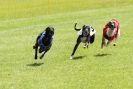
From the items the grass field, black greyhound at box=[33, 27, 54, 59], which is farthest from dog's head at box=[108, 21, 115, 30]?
black greyhound at box=[33, 27, 54, 59]

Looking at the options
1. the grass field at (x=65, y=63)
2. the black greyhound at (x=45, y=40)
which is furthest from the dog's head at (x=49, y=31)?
the grass field at (x=65, y=63)

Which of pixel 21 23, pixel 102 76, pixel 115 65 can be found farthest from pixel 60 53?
pixel 21 23

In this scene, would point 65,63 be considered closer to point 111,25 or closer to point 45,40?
point 45,40

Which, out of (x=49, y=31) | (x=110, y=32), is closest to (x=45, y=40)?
(x=49, y=31)

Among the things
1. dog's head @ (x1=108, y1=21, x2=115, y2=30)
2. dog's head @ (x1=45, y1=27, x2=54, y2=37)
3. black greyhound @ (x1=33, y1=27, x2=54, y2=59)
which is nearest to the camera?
dog's head @ (x1=45, y1=27, x2=54, y2=37)

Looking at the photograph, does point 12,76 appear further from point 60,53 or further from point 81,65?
point 60,53

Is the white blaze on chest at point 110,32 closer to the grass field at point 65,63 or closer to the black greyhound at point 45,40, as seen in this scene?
the grass field at point 65,63

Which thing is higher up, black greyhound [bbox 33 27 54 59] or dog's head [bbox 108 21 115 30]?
dog's head [bbox 108 21 115 30]

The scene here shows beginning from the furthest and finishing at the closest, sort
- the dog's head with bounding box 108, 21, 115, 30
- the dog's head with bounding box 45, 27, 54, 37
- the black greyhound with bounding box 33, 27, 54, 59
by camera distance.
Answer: the dog's head with bounding box 108, 21, 115, 30 < the black greyhound with bounding box 33, 27, 54, 59 < the dog's head with bounding box 45, 27, 54, 37

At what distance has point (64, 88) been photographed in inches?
548

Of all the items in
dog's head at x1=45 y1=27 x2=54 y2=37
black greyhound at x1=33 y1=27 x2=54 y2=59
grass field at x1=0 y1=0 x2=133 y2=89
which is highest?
dog's head at x1=45 y1=27 x2=54 y2=37

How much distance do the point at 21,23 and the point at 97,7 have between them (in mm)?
14052

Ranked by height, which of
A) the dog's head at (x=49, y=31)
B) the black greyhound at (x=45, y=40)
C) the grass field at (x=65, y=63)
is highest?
the dog's head at (x=49, y=31)

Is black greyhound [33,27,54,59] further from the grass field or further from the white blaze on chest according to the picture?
the white blaze on chest
